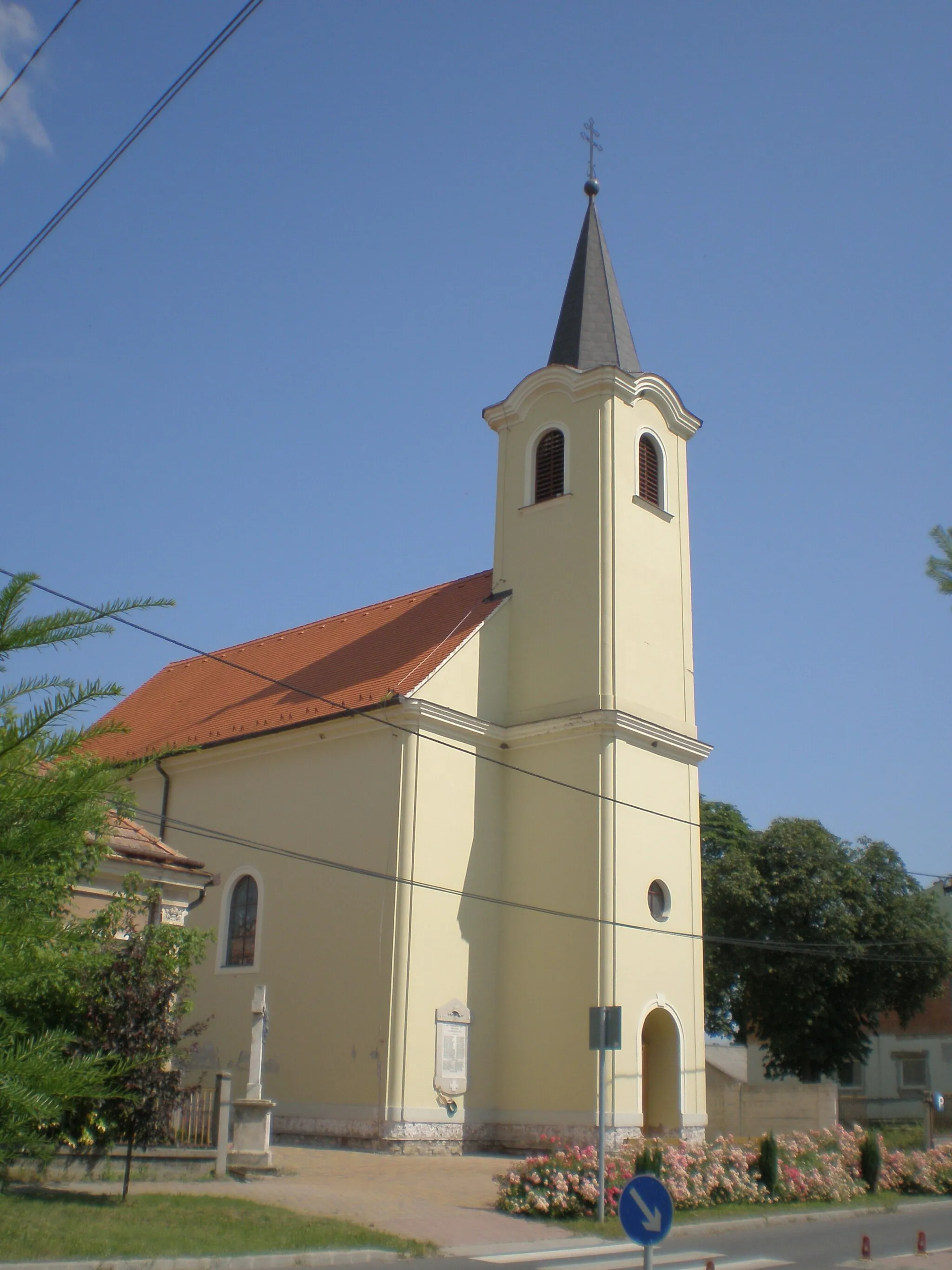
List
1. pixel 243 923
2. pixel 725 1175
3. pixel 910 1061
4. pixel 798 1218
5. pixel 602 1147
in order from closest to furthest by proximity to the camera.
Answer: pixel 602 1147, pixel 798 1218, pixel 725 1175, pixel 243 923, pixel 910 1061

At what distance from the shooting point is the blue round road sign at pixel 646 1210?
7066mm

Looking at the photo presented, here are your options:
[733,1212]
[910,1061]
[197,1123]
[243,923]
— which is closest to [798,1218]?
[733,1212]

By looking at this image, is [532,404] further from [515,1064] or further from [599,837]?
[515,1064]

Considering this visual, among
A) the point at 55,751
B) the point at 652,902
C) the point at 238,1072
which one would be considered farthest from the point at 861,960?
the point at 55,751

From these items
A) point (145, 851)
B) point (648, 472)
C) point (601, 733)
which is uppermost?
point (648, 472)

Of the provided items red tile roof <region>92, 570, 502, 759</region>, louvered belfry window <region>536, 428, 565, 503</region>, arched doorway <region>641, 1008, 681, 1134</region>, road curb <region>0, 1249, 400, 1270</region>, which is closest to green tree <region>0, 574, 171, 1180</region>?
road curb <region>0, 1249, 400, 1270</region>

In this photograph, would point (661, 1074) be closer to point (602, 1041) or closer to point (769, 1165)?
point (769, 1165)

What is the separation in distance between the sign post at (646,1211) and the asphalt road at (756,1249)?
4385 mm

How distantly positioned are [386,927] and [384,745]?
11.4 ft

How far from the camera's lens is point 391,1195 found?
49.7 feet

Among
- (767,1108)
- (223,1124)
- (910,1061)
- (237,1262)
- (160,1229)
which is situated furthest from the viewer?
(910,1061)

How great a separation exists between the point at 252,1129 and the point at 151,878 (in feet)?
12.9

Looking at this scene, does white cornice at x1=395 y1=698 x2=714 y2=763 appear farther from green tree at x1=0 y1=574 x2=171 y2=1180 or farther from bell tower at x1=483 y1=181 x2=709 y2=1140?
green tree at x1=0 y1=574 x2=171 y2=1180

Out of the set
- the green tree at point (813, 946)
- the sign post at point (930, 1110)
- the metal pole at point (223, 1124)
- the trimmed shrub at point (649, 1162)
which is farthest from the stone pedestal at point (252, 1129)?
the green tree at point (813, 946)
